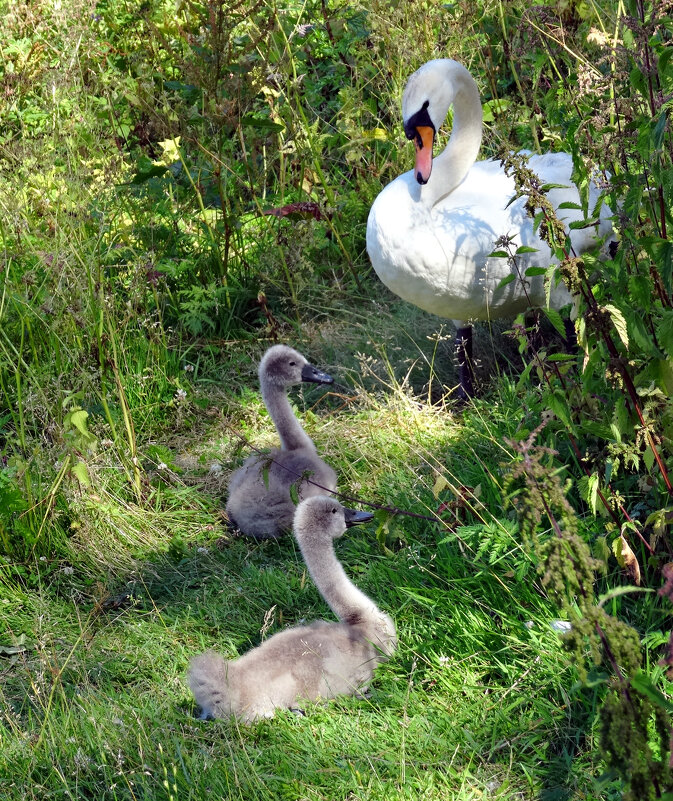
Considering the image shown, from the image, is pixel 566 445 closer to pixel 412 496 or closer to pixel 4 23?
pixel 412 496

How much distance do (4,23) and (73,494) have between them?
270cm

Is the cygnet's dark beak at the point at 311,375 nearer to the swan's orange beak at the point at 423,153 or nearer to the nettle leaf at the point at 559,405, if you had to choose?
the swan's orange beak at the point at 423,153

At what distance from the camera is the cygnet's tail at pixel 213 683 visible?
293 centimetres

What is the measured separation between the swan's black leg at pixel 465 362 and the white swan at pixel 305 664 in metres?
1.55

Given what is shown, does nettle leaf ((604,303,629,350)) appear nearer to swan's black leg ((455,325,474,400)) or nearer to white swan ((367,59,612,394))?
white swan ((367,59,612,394))

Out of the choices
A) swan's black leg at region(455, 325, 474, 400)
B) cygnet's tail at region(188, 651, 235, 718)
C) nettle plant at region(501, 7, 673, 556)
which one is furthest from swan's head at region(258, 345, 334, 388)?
cygnet's tail at region(188, 651, 235, 718)

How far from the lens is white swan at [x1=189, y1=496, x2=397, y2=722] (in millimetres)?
2961

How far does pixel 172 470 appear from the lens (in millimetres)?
4590

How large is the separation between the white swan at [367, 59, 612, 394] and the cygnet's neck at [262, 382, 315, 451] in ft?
2.26

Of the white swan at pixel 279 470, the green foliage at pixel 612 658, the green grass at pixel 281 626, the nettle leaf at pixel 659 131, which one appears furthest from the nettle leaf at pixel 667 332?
the white swan at pixel 279 470

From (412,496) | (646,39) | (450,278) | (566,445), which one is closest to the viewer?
(646,39)

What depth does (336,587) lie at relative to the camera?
10.6 ft

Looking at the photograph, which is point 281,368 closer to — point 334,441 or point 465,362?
point 334,441

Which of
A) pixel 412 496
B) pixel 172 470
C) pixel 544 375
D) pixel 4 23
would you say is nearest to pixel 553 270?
pixel 544 375
